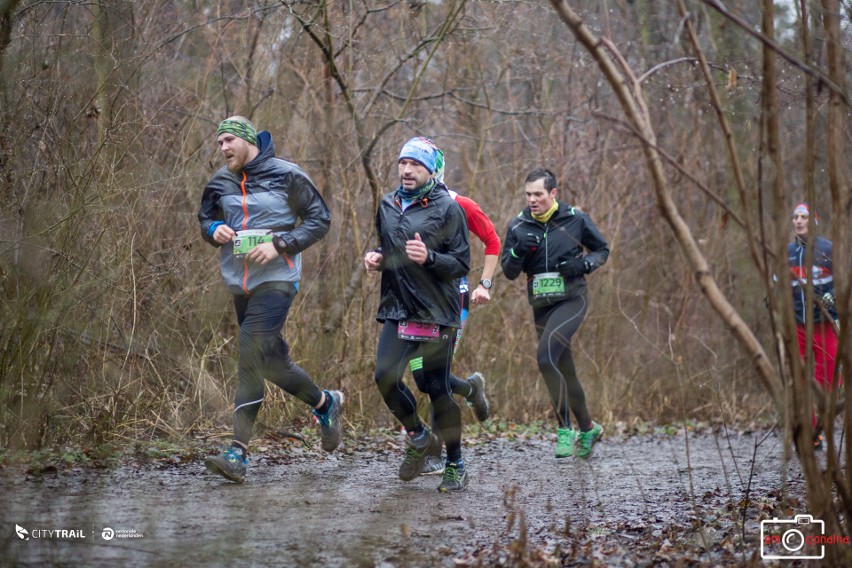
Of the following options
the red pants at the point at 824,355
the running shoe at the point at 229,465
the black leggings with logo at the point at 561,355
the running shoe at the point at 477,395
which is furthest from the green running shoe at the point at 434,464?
the red pants at the point at 824,355

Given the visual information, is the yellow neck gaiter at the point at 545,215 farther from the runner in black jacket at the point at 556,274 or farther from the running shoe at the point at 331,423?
the running shoe at the point at 331,423

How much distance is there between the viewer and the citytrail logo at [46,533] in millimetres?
3320

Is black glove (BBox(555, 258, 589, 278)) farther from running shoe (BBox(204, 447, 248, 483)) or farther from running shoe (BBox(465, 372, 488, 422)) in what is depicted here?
running shoe (BBox(204, 447, 248, 483))

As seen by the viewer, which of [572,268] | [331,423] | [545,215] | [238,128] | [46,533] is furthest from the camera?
[545,215]

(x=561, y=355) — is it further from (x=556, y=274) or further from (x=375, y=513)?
(x=375, y=513)

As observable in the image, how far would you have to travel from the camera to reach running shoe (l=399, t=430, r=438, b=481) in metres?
6.23

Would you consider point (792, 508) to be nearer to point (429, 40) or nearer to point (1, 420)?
point (1, 420)

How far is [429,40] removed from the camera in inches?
387

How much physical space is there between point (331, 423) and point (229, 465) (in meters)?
0.99

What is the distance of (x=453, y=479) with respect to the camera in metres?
6.17

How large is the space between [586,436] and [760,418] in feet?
A: 18.4

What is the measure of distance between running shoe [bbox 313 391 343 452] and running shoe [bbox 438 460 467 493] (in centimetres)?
88

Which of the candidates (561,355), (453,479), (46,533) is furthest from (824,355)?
(561,355)

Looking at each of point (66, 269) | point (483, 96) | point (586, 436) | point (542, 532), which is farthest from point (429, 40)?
point (542, 532)
